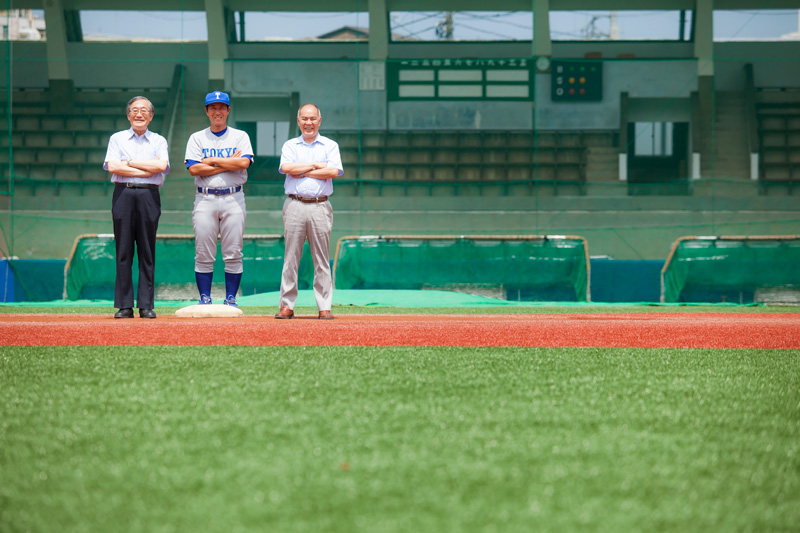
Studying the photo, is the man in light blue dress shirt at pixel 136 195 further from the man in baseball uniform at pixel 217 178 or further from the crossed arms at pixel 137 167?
the man in baseball uniform at pixel 217 178

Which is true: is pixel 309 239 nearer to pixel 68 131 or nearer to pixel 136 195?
pixel 136 195

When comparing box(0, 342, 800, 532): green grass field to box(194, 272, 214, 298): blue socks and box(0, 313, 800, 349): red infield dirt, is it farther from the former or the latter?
box(194, 272, 214, 298): blue socks

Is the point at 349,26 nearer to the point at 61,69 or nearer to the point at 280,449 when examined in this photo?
the point at 61,69

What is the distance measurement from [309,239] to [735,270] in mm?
7738

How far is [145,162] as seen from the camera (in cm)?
508

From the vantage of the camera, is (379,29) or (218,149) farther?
(379,29)

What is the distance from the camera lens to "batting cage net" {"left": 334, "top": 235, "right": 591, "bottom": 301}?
11.3m

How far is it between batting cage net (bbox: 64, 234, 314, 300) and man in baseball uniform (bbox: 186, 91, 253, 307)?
5472 mm

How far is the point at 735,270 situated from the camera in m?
10.9

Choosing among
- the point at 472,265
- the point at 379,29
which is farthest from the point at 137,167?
the point at 379,29

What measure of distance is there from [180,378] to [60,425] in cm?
70

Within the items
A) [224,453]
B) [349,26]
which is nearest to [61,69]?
[349,26]

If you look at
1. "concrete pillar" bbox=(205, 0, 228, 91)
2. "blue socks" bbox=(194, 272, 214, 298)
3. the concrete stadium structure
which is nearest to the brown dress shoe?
"blue socks" bbox=(194, 272, 214, 298)

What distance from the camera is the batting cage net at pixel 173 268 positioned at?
35.8 ft
